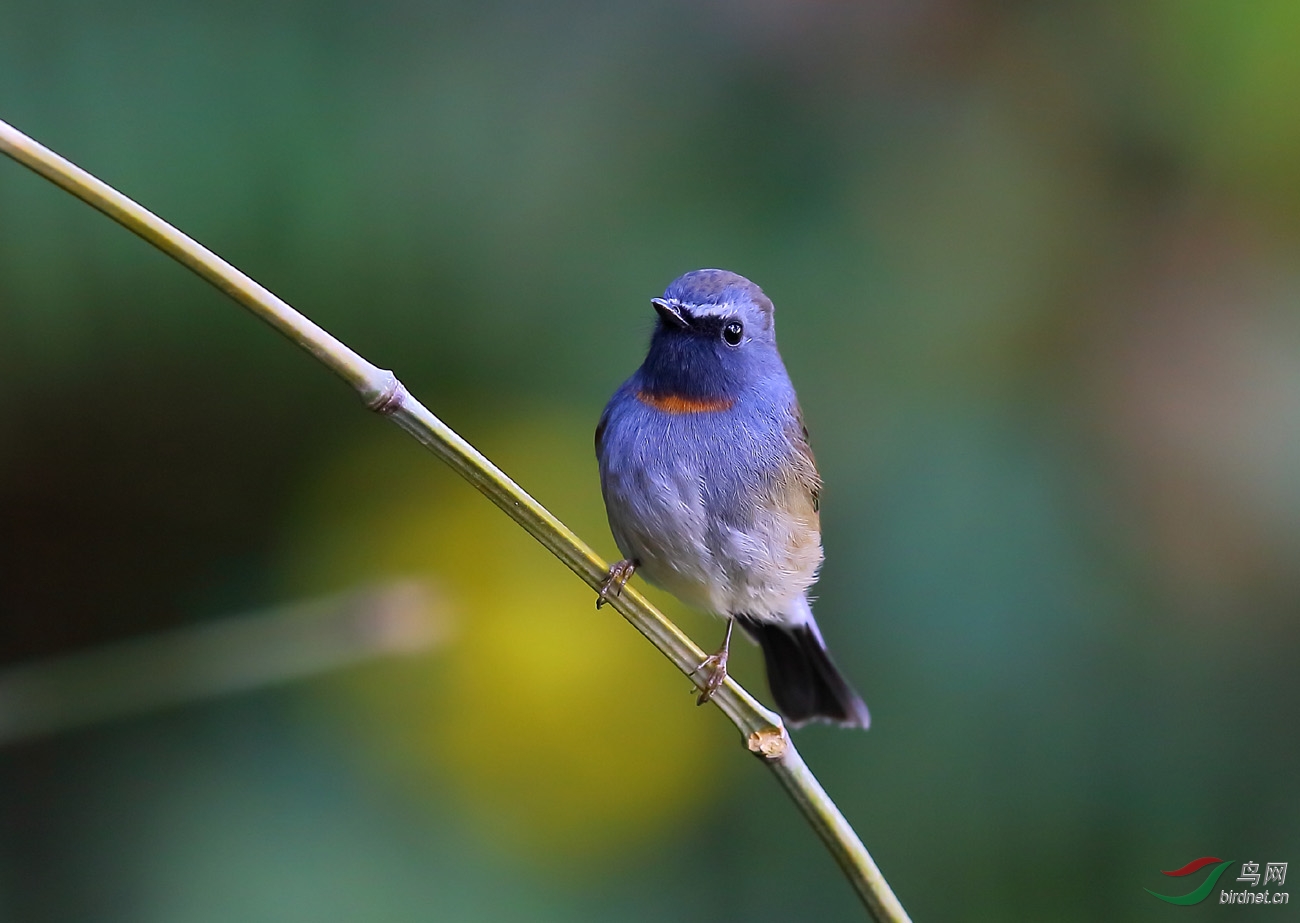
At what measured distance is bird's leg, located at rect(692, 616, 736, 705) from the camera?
1.90 meters

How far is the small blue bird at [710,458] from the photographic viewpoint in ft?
8.28

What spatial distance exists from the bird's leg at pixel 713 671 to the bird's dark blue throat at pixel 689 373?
57 centimetres

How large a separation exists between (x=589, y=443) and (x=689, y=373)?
0.92 m

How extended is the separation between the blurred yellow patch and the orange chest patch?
33.7 inches

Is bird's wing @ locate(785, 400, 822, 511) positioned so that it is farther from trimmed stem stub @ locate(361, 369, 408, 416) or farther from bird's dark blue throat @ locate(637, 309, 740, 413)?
trimmed stem stub @ locate(361, 369, 408, 416)

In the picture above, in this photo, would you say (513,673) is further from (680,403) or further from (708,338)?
(708,338)

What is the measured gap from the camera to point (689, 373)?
2.58 meters

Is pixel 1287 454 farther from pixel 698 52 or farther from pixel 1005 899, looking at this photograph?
pixel 698 52

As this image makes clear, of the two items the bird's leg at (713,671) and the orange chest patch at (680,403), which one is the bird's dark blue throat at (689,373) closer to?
the orange chest patch at (680,403)

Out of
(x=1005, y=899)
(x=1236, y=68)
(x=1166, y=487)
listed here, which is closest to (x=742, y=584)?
(x=1005, y=899)

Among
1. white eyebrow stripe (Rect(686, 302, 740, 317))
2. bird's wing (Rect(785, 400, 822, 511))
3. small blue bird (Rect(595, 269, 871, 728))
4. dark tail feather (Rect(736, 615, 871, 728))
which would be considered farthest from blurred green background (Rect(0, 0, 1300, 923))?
white eyebrow stripe (Rect(686, 302, 740, 317))

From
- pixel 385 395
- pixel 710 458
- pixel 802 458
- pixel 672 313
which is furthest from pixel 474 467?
pixel 802 458

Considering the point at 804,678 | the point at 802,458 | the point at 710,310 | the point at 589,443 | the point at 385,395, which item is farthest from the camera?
the point at 589,443

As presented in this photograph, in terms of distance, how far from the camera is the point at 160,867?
2.94 metres
